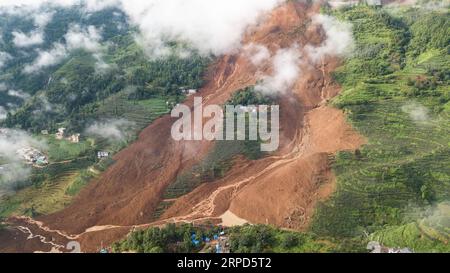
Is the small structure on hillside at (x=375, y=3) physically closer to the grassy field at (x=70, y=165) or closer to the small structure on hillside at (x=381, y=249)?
the grassy field at (x=70, y=165)

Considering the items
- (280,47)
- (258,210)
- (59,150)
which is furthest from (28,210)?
(280,47)

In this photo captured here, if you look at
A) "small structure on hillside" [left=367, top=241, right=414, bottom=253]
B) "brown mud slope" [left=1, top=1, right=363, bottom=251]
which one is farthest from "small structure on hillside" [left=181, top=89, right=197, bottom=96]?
"small structure on hillside" [left=367, top=241, right=414, bottom=253]

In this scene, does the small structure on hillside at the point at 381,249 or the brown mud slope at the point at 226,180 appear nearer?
the small structure on hillside at the point at 381,249

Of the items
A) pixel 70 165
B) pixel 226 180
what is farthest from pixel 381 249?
pixel 70 165

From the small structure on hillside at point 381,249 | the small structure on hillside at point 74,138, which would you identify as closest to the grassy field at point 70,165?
the small structure on hillside at point 74,138

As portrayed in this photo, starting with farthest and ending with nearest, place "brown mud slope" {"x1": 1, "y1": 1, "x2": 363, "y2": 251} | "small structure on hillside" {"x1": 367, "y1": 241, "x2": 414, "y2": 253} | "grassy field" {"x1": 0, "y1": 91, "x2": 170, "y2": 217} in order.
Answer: "grassy field" {"x1": 0, "y1": 91, "x2": 170, "y2": 217}
"brown mud slope" {"x1": 1, "y1": 1, "x2": 363, "y2": 251}
"small structure on hillside" {"x1": 367, "y1": 241, "x2": 414, "y2": 253}

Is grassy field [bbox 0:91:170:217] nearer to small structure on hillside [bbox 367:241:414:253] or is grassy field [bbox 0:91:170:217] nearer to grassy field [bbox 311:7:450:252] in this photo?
grassy field [bbox 311:7:450:252]

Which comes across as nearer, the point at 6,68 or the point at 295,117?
the point at 295,117

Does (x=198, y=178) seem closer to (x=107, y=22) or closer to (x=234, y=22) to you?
(x=234, y=22)
